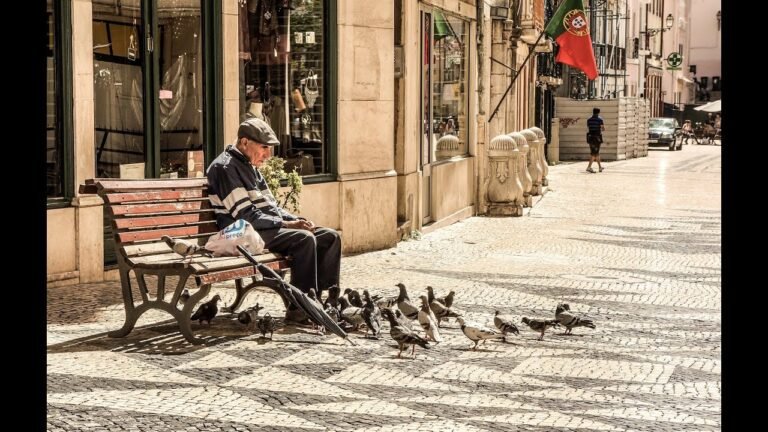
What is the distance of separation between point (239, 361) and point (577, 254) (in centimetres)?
720

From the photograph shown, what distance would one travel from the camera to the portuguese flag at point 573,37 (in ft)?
73.6

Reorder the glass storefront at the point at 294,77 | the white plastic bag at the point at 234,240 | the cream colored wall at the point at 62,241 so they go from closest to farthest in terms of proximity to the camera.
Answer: the white plastic bag at the point at 234,240
the cream colored wall at the point at 62,241
the glass storefront at the point at 294,77

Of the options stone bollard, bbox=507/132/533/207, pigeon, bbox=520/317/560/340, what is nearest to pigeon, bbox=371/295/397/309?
pigeon, bbox=520/317/560/340

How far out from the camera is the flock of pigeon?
305 inches

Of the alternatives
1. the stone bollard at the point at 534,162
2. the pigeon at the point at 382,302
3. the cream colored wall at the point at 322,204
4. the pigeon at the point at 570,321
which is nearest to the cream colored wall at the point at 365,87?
the cream colored wall at the point at 322,204

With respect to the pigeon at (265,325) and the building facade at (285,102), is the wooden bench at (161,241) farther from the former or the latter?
the building facade at (285,102)

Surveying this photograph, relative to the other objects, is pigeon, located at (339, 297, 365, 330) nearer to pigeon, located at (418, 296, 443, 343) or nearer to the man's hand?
pigeon, located at (418, 296, 443, 343)

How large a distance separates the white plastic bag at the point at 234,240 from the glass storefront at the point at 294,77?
4.69m
